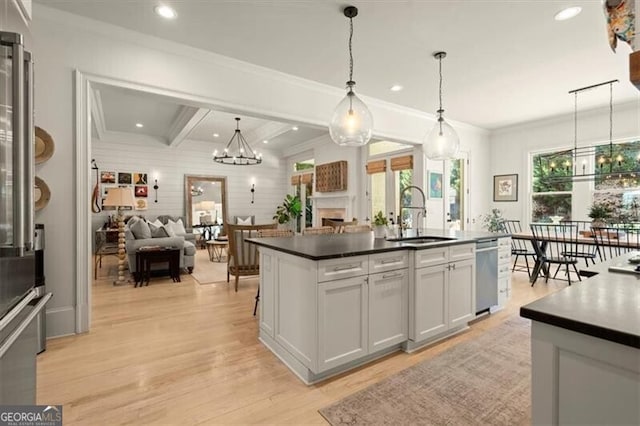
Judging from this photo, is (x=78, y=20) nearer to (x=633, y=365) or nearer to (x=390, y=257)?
(x=390, y=257)

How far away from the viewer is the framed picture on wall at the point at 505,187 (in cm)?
663

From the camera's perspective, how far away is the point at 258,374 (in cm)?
223

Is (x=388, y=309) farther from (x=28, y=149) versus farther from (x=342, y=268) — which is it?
(x=28, y=149)

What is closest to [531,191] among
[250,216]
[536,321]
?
[536,321]

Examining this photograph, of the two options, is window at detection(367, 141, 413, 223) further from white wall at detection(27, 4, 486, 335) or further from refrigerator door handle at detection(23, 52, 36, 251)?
refrigerator door handle at detection(23, 52, 36, 251)

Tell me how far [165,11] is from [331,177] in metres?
5.71

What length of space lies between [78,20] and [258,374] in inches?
139

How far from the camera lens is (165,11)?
2.79 metres

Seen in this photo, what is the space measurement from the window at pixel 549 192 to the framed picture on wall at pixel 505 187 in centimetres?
33

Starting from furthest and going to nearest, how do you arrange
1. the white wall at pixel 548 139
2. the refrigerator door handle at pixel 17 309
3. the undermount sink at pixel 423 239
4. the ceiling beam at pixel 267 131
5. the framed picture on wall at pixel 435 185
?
the ceiling beam at pixel 267 131 < the framed picture on wall at pixel 435 185 < the white wall at pixel 548 139 < the undermount sink at pixel 423 239 < the refrigerator door handle at pixel 17 309

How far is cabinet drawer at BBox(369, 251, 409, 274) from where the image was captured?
232 cm

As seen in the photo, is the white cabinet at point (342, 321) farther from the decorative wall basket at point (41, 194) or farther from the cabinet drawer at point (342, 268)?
the decorative wall basket at point (41, 194)

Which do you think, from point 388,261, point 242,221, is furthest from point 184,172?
point 388,261

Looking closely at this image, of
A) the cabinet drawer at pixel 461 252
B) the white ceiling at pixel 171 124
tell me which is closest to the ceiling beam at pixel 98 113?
the white ceiling at pixel 171 124
